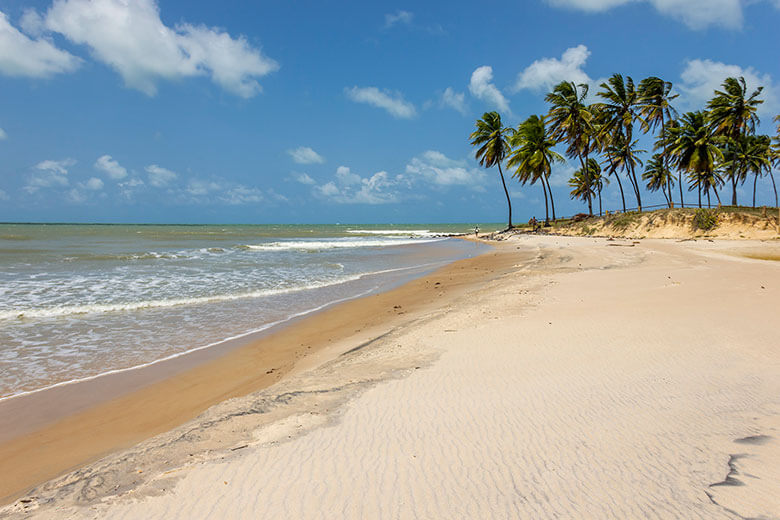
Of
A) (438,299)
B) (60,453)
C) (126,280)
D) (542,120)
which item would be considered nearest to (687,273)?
(438,299)

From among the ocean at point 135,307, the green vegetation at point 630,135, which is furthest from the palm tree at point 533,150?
the ocean at point 135,307

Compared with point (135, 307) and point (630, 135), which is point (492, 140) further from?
point (135, 307)

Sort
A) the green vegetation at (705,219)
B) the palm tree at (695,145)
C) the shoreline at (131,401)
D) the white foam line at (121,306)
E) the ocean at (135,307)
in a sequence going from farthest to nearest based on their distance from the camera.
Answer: the palm tree at (695,145), the green vegetation at (705,219), the white foam line at (121,306), the ocean at (135,307), the shoreline at (131,401)

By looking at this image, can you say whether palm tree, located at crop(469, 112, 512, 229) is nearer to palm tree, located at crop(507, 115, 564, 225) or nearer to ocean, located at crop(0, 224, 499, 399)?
palm tree, located at crop(507, 115, 564, 225)

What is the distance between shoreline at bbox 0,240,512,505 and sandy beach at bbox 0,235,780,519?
0.11 feet

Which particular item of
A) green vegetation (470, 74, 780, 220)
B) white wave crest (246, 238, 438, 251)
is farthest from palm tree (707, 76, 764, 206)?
white wave crest (246, 238, 438, 251)

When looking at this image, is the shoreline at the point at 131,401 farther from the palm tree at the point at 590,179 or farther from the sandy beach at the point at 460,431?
the palm tree at the point at 590,179

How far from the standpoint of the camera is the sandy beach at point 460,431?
82.4 inches

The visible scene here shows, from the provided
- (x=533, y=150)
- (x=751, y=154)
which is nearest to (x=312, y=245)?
(x=533, y=150)

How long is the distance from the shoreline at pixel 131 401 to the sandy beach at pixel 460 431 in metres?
0.03

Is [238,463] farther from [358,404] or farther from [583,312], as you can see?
[583,312]

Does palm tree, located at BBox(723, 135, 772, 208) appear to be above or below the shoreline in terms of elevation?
above

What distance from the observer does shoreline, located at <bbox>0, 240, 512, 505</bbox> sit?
11.4 ft

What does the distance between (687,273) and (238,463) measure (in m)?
11.2
